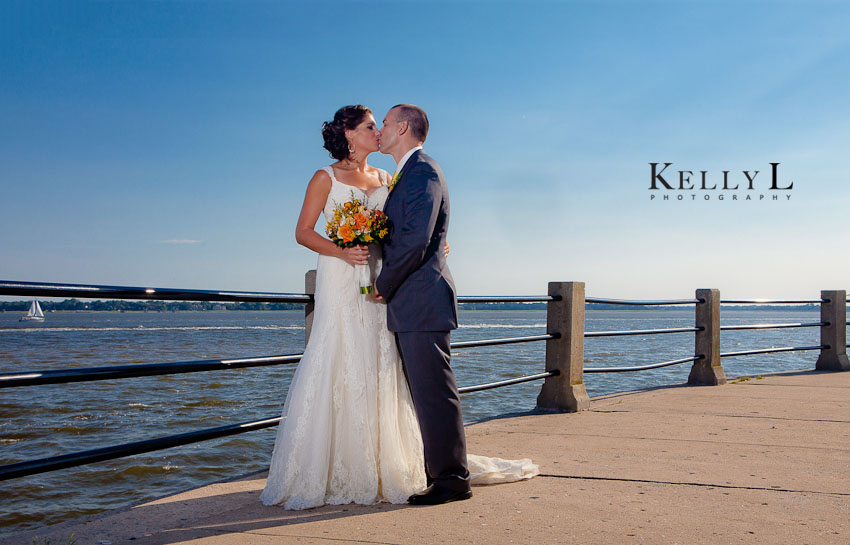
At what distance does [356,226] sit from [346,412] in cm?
91

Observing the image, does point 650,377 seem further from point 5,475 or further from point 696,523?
point 5,475

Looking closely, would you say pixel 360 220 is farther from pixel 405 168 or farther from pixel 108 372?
pixel 108 372

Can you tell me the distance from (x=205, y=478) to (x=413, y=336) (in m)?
6.08

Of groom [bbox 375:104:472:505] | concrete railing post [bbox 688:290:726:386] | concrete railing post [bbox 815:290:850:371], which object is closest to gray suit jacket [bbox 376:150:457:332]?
groom [bbox 375:104:472:505]

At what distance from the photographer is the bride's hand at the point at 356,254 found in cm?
350

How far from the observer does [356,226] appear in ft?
11.3

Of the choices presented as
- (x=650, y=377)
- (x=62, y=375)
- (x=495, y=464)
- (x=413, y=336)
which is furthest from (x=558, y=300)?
(x=650, y=377)

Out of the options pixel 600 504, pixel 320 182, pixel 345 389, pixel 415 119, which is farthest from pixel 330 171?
pixel 600 504

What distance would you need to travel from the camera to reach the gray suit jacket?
338cm

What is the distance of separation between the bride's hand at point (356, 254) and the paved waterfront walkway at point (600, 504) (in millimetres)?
1164

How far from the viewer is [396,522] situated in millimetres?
3150

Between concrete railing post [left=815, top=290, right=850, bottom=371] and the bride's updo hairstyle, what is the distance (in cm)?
943

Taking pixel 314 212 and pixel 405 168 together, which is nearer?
pixel 405 168

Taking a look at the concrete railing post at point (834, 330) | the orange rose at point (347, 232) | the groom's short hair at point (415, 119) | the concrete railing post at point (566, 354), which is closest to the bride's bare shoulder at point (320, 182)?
the orange rose at point (347, 232)
